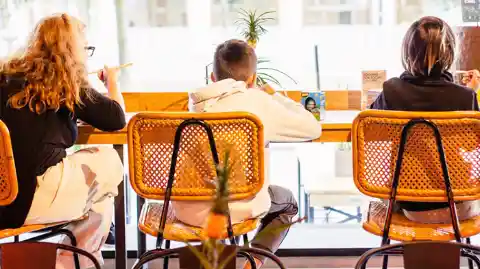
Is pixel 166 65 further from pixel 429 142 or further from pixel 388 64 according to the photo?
pixel 429 142

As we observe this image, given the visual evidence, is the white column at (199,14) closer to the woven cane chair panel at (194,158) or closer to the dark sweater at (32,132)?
the dark sweater at (32,132)

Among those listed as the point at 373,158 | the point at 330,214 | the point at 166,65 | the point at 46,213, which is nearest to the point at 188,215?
the point at 46,213

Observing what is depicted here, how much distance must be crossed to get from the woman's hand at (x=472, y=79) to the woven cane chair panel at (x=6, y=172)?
5.39ft

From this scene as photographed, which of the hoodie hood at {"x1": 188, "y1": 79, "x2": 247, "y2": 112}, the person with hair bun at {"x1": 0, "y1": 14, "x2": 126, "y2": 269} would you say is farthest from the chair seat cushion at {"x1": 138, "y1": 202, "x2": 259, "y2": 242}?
the hoodie hood at {"x1": 188, "y1": 79, "x2": 247, "y2": 112}

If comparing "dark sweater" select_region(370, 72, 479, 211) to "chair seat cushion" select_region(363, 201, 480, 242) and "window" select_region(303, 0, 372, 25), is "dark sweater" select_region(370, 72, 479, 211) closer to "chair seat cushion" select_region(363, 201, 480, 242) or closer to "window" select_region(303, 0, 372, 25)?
"chair seat cushion" select_region(363, 201, 480, 242)

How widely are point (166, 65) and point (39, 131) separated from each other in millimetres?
2996

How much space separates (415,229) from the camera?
2008 mm

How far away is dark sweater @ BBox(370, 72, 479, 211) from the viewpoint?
2.06 metres

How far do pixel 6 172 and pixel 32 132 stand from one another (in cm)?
18

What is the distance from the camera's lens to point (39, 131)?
2.12 m

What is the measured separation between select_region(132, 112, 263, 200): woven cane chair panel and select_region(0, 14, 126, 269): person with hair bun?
255 millimetres

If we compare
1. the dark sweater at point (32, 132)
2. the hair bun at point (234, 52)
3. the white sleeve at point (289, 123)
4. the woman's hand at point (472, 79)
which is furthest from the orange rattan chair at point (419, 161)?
the dark sweater at point (32, 132)

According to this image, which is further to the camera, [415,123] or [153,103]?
[153,103]

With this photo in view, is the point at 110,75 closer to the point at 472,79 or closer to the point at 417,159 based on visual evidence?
the point at 417,159
